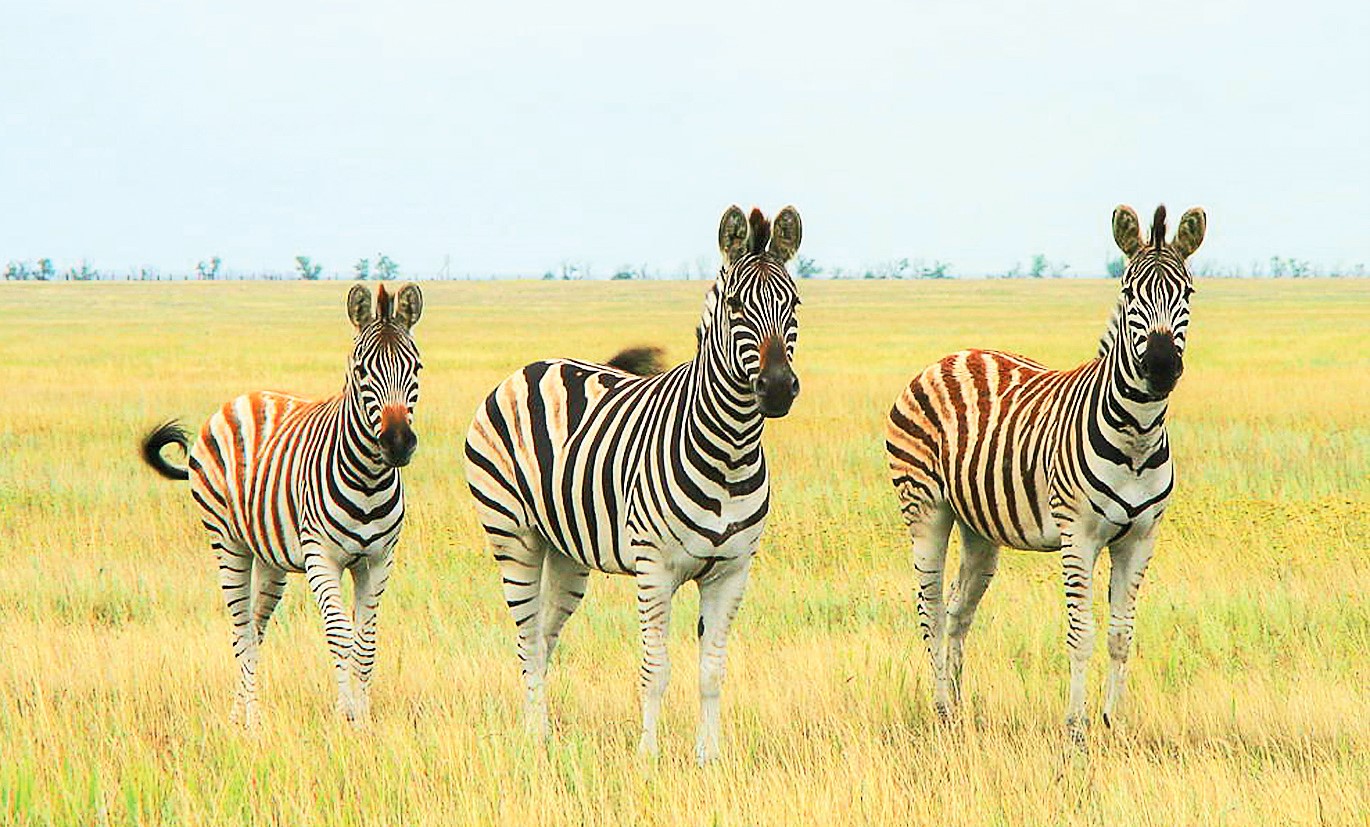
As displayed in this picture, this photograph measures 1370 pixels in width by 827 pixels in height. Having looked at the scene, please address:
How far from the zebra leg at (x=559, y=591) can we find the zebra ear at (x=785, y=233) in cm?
228

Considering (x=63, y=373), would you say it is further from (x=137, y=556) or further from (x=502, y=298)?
(x=502, y=298)

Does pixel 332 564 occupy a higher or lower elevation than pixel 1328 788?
higher

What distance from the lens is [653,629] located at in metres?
6.12

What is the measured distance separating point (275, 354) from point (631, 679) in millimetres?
32133

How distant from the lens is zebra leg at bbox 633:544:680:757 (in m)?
6.04

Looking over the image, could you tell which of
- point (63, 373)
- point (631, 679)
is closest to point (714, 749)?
point (631, 679)

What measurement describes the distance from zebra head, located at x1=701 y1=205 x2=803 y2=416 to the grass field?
1.71 m

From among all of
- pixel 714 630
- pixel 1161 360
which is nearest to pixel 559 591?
pixel 714 630

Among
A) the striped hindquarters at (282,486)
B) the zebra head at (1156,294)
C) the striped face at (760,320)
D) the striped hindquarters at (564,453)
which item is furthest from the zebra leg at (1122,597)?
the striped hindquarters at (282,486)

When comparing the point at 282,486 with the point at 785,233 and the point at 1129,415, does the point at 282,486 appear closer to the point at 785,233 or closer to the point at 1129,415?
the point at 785,233

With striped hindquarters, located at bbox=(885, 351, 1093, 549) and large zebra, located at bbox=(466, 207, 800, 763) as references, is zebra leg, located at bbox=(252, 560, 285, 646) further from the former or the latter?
striped hindquarters, located at bbox=(885, 351, 1093, 549)

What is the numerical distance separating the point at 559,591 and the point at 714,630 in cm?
147

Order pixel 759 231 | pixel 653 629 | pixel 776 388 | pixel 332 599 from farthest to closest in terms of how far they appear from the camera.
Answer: pixel 332 599, pixel 653 629, pixel 759 231, pixel 776 388

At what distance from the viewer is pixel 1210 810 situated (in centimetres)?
579
